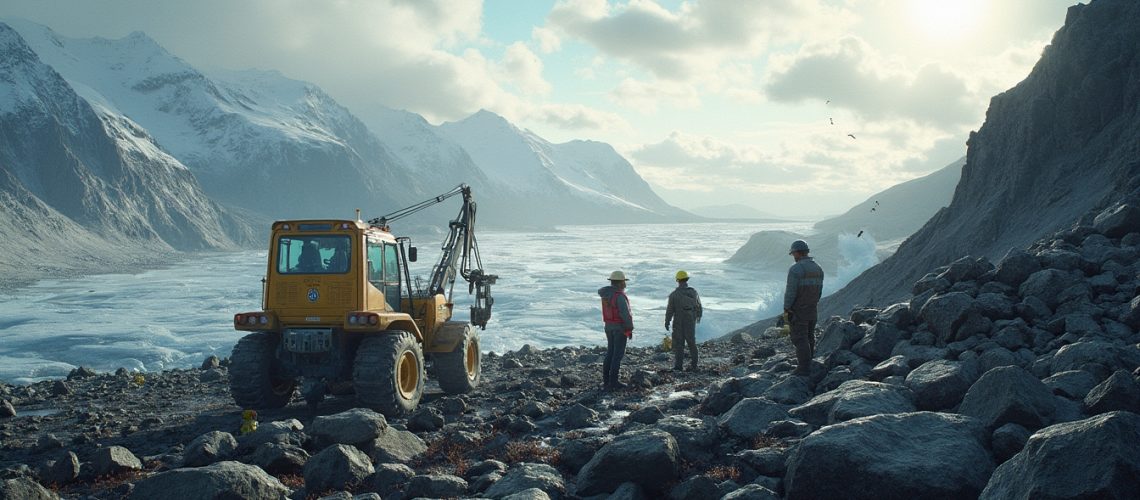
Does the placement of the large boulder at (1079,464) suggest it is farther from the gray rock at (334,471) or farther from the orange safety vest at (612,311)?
the orange safety vest at (612,311)

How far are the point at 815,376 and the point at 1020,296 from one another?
3.20m

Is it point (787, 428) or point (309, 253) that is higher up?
point (309, 253)

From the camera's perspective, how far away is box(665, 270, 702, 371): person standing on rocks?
Answer: 1389 cm

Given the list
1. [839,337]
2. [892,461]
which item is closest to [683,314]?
[839,337]

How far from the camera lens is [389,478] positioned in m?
6.70

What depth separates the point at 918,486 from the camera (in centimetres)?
474

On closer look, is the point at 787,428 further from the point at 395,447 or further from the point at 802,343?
the point at 395,447

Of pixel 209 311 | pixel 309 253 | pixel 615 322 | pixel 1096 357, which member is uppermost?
pixel 309 253

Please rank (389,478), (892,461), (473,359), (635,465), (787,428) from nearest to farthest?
(892,461), (635,465), (389,478), (787,428), (473,359)

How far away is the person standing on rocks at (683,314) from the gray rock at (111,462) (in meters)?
8.88

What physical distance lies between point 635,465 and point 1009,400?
2.96m

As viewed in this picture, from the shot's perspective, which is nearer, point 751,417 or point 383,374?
point 751,417

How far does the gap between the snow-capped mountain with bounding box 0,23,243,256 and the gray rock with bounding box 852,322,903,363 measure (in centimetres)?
14762

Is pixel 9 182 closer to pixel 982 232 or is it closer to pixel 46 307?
pixel 46 307
